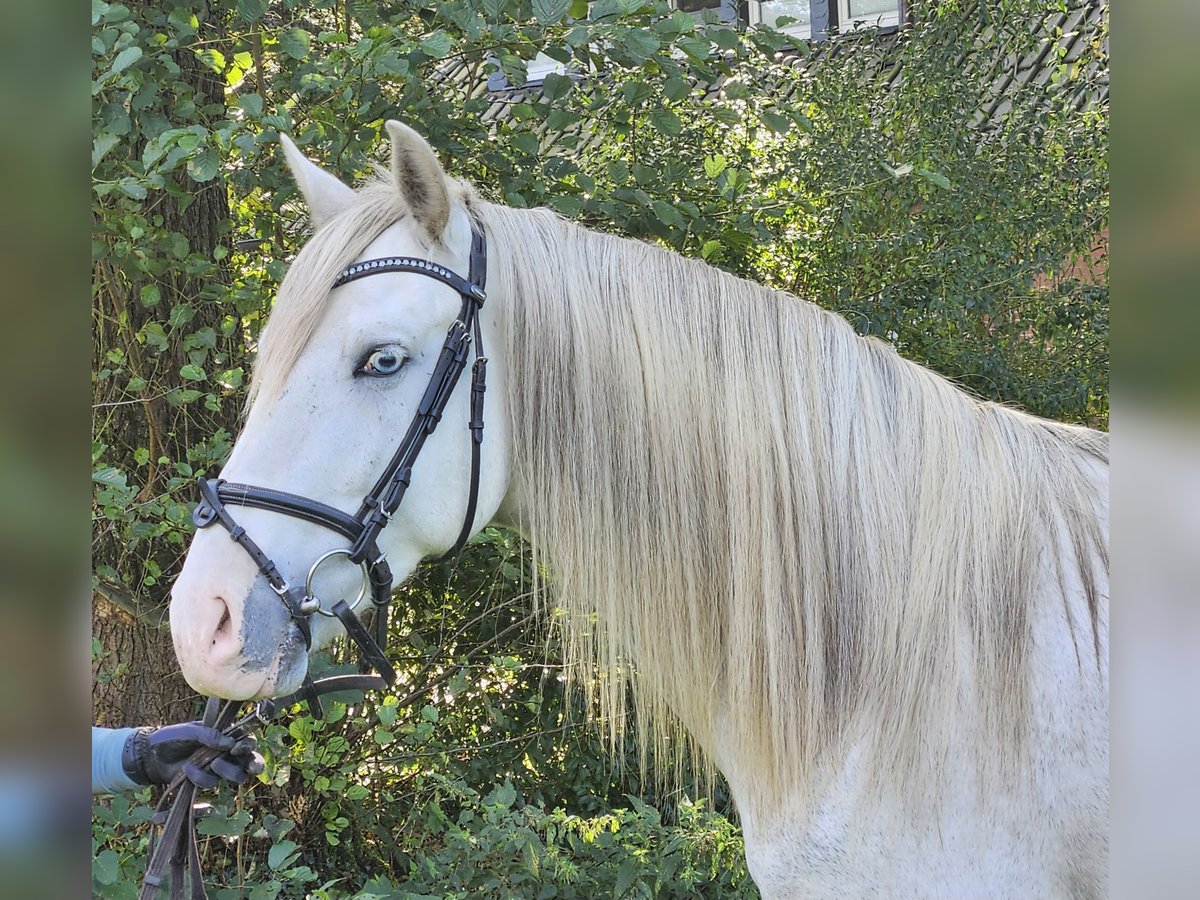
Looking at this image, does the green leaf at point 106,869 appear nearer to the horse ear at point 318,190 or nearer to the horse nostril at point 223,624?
the horse nostril at point 223,624

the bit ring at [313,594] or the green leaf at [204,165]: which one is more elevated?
the green leaf at [204,165]

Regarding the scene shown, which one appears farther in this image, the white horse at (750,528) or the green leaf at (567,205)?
the green leaf at (567,205)

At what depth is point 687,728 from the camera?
173 centimetres

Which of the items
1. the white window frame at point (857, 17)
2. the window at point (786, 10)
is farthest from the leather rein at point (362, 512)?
the white window frame at point (857, 17)

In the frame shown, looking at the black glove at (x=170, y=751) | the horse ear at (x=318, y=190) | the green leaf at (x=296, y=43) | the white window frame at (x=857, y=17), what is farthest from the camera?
the white window frame at (x=857, y=17)

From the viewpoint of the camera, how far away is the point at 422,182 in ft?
5.33

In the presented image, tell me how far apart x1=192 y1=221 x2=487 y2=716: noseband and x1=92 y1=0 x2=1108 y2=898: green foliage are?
65 cm

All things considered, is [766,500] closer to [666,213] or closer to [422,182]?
[422,182]

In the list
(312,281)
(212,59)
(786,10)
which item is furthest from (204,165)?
(786,10)

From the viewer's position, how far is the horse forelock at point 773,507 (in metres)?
1.54

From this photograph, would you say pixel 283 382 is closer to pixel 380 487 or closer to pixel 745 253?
pixel 380 487

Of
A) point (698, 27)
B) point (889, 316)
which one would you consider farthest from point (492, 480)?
point (889, 316)

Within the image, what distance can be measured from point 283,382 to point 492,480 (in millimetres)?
387
